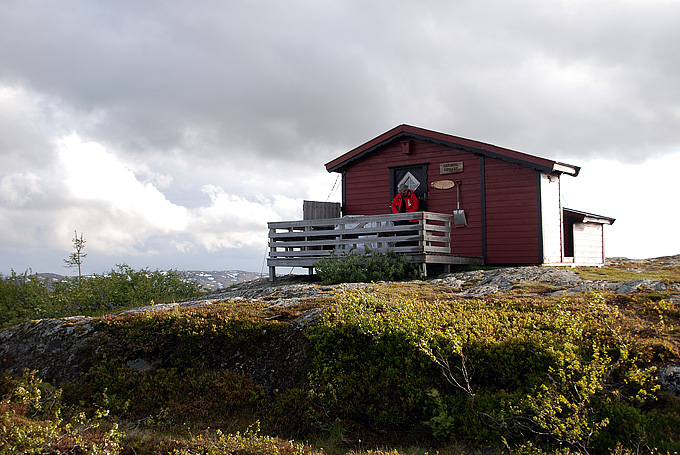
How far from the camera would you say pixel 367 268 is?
1555cm

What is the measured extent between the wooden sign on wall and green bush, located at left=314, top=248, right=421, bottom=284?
4.60 m

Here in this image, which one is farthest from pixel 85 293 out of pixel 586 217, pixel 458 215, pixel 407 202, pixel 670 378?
pixel 586 217

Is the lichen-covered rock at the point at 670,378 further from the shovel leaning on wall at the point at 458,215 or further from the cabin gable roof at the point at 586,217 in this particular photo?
the cabin gable roof at the point at 586,217

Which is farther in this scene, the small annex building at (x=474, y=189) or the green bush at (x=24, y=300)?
the small annex building at (x=474, y=189)

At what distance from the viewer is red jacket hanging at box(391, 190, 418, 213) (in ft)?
63.6

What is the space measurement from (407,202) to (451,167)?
6.60 feet

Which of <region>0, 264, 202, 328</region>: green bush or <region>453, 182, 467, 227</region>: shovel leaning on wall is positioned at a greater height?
<region>453, 182, 467, 227</region>: shovel leaning on wall

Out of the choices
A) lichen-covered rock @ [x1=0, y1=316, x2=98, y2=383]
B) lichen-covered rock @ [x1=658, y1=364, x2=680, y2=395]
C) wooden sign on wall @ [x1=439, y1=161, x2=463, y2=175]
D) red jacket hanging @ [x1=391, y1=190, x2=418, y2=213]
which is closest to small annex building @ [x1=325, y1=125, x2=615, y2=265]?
wooden sign on wall @ [x1=439, y1=161, x2=463, y2=175]

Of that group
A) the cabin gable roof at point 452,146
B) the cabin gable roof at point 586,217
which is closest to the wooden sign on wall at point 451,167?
the cabin gable roof at point 452,146

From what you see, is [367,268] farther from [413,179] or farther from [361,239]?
[413,179]

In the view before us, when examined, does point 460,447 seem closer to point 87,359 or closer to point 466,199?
point 87,359

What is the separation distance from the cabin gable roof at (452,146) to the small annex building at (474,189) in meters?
0.03

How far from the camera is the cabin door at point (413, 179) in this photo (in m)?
19.6

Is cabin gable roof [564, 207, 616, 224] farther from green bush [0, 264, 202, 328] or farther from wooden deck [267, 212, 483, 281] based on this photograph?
green bush [0, 264, 202, 328]
